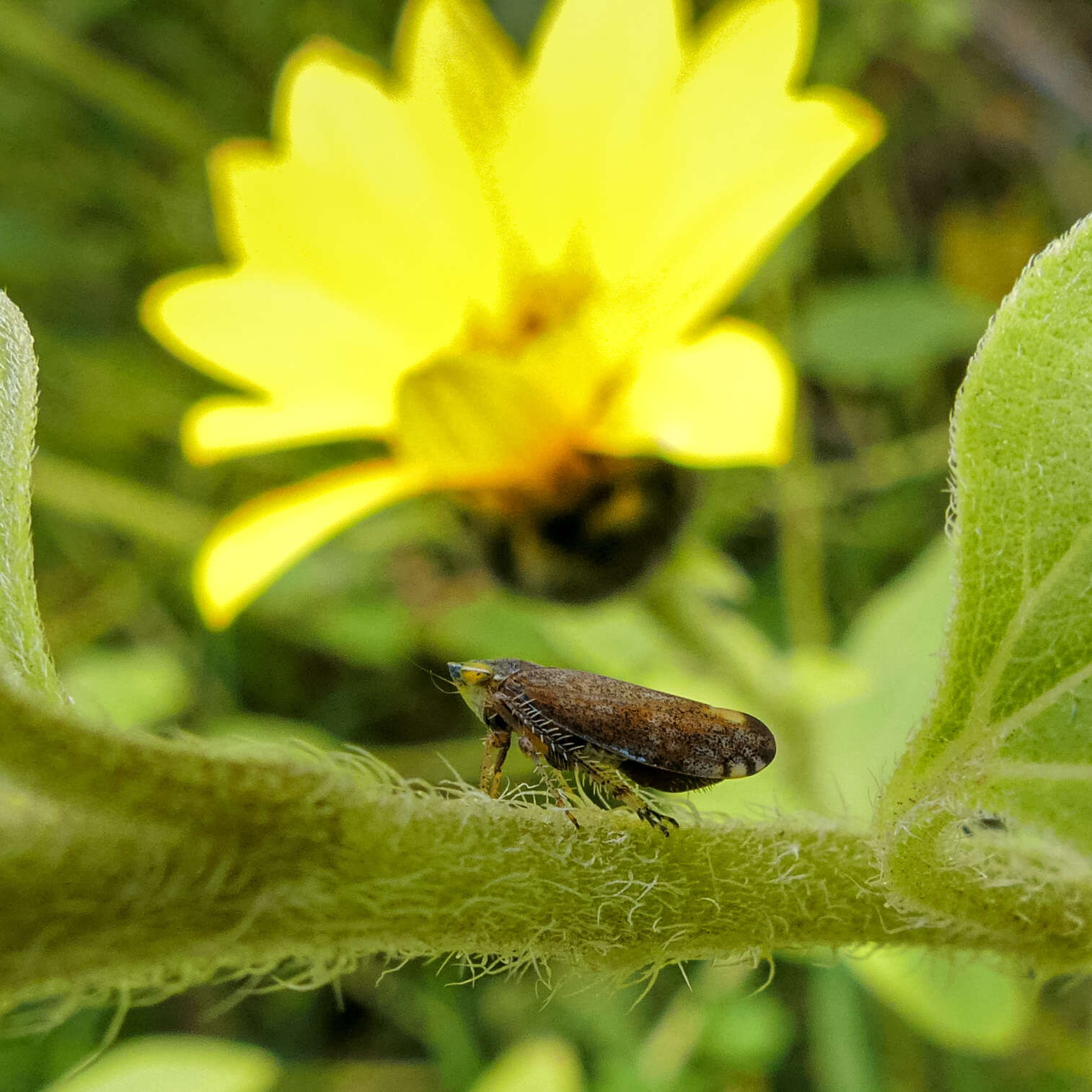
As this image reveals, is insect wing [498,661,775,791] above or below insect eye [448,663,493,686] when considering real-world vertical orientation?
below

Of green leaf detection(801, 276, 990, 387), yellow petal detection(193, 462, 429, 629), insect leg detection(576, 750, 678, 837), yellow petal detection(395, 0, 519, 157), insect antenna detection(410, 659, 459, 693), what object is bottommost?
insect leg detection(576, 750, 678, 837)

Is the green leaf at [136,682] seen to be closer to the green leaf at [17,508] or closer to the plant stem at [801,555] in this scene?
the plant stem at [801,555]

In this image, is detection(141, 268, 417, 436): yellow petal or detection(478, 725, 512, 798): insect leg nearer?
detection(478, 725, 512, 798): insect leg

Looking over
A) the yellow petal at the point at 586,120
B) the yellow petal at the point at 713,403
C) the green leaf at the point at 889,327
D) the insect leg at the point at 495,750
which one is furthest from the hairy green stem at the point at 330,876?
the green leaf at the point at 889,327

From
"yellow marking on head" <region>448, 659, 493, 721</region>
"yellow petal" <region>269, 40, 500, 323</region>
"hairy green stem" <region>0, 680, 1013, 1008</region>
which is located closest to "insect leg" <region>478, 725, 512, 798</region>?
"yellow marking on head" <region>448, 659, 493, 721</region>

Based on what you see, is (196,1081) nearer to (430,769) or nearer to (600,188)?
(430,769)

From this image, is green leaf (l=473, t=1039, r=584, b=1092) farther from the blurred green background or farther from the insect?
the insect
